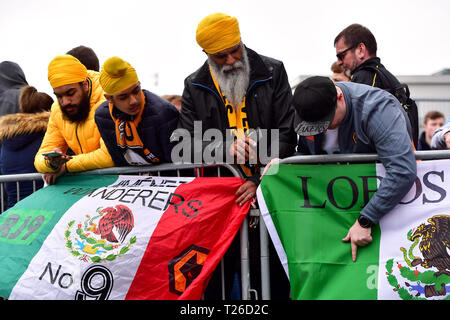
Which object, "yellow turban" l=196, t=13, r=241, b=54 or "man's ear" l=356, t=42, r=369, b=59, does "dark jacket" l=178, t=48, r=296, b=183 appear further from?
"man's ear" l=356, t=42, r=369, b=59

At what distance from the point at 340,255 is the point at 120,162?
1.93 metres

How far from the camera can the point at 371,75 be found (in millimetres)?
3684

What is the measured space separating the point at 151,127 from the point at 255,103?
849mm

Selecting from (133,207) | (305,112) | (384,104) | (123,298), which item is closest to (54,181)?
(133,207)

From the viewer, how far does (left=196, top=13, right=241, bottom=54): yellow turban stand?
10.6 feet

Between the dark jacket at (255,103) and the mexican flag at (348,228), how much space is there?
1.11 ft

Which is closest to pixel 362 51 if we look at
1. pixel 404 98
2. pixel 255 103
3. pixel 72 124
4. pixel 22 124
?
pixel 404 98

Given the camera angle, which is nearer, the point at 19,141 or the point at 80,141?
the point at 80,141

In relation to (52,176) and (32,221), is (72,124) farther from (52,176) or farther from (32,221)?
(32,221)

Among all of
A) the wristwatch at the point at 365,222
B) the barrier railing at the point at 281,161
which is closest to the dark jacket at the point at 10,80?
the barrier railing at the point at 281,161

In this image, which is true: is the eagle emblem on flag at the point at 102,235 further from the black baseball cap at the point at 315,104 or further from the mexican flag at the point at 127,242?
the black baseball cap at the point at 315,104

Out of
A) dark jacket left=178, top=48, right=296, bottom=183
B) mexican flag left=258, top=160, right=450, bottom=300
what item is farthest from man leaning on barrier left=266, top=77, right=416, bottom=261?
dark jacket left=178, top=48, right=296, bottom=183

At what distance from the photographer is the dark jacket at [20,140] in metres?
4.42

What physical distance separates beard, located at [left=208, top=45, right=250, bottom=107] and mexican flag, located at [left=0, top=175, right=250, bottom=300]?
2.15 feet
